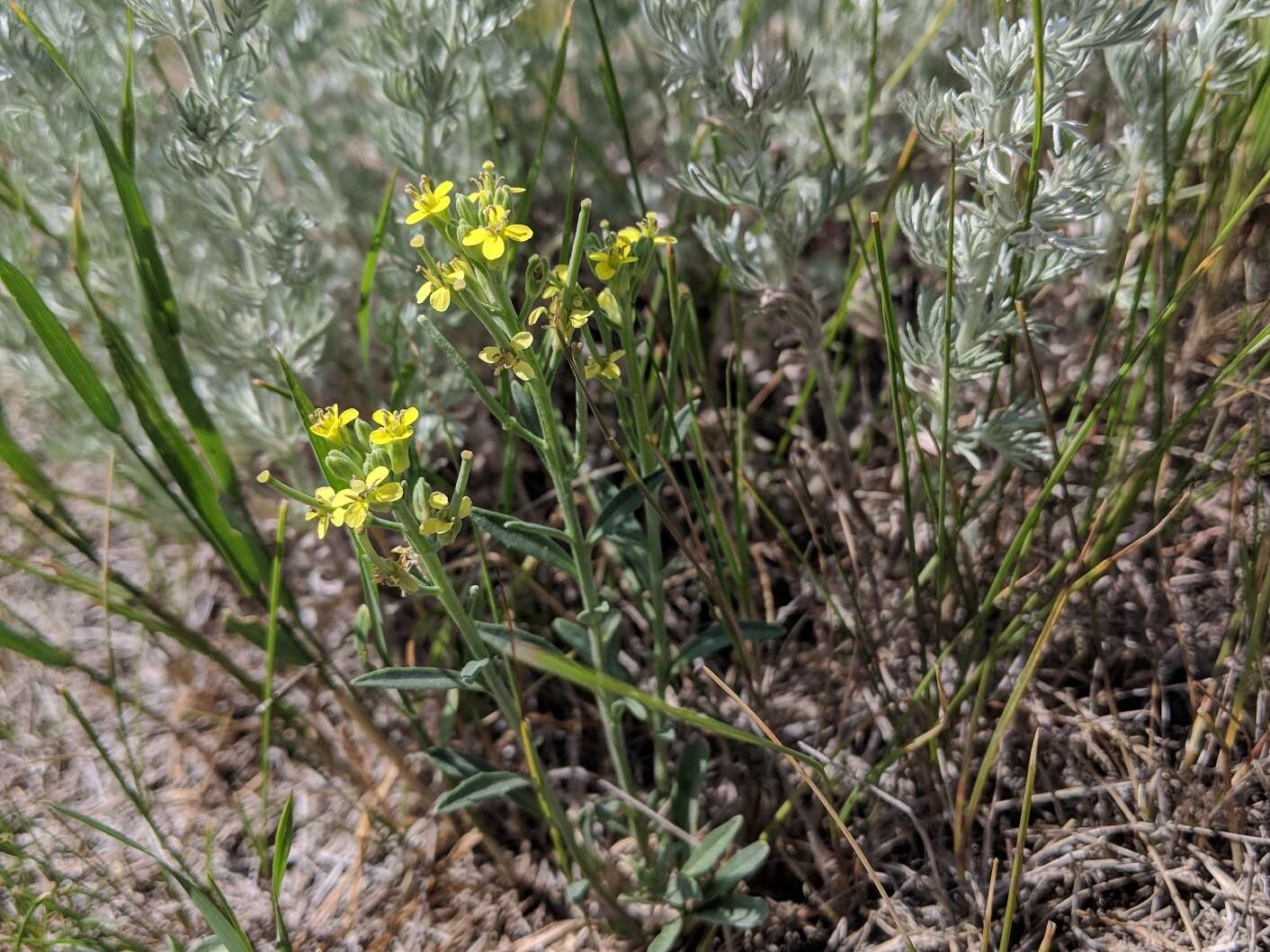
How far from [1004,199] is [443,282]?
0.80 m

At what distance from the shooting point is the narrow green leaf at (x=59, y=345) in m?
1.48

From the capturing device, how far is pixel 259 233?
1.90m

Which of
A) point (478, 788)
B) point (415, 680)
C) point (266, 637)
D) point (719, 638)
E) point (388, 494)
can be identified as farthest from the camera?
point (266, 637)

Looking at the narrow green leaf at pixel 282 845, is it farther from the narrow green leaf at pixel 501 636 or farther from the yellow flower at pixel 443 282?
the yellow flower at pixel 443 282

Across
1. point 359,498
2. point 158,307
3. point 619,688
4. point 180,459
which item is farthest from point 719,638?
point 158,307

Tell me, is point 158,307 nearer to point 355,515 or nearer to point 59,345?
point 59,345

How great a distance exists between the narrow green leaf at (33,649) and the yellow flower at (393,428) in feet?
2.66

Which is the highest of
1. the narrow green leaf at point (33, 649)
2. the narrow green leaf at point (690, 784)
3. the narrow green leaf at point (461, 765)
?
the narrow green leaf at point (33, 649)

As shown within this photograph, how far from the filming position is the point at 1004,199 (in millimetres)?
1446

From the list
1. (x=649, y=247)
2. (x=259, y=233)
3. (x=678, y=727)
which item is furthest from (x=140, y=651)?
(x=649, y=247)

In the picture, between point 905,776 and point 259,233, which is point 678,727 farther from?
point 259,233

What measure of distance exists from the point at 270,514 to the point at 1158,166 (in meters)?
1.97

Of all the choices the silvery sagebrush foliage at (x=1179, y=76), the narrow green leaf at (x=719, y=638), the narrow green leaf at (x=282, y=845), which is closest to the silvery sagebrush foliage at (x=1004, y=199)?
the silvery sagebrush foliage at (x=1179, y=76)

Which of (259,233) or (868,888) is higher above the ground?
(259,233)
